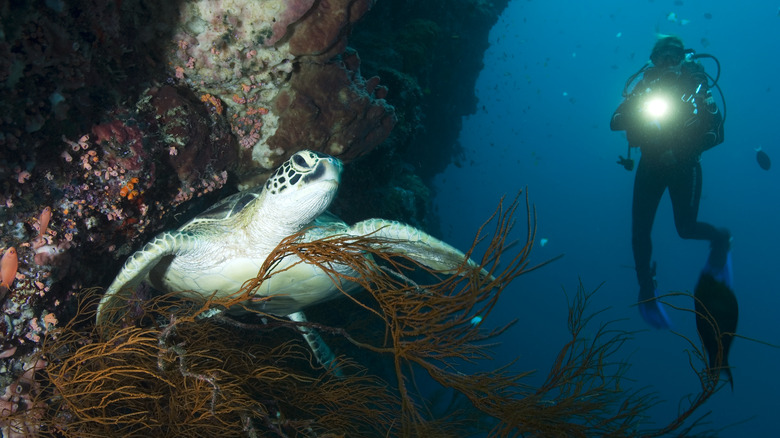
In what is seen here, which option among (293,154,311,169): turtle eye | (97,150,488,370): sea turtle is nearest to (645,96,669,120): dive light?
(97,150,488,370): sea turtle

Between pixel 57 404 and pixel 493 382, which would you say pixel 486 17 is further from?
pixel 57 404

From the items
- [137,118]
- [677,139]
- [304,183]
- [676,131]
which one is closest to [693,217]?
[677,139]

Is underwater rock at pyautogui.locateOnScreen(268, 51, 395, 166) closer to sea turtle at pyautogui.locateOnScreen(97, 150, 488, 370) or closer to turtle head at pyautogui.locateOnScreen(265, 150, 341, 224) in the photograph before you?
sea turtle at pyautogui.locateOnScreen(97, 150, 488, 370)

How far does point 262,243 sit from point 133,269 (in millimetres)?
762

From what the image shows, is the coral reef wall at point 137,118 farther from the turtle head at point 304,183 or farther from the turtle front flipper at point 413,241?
the turtle front flipper at point 413,241

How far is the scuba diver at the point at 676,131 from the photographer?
598 cm

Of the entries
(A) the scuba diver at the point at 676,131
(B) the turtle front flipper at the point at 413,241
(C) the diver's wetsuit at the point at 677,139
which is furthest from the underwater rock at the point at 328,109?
(C) the diver's wetsuit at the point at 677,139

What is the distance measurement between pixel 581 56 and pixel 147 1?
118824mm

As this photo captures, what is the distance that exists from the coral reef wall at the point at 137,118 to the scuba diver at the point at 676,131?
5442 millimetres

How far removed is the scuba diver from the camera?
5.98m

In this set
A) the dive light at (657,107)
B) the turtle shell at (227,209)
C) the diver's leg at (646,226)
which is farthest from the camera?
the diver's leg at (646,226)

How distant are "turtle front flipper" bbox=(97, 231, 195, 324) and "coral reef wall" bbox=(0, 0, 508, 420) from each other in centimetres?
16

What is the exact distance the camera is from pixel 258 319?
405 cm

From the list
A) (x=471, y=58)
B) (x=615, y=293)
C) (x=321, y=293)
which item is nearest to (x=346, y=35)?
(x=321, y=293)
